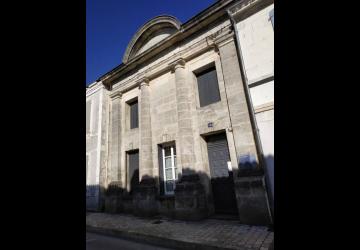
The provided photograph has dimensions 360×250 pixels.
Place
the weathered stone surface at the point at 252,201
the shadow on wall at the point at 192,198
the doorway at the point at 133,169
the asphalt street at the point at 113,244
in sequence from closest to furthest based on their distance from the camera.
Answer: the asphalt street at the point at 113,244 < the weathered stone surface at the point at 252,201 < the shadow on wall at the point at 192,198 < the doorway at the point at 133,169

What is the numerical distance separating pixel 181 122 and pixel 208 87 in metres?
1.68

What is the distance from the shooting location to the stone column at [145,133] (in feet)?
28.0

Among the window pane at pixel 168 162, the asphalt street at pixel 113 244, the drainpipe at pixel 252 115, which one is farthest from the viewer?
the window pane at pixel 168 162

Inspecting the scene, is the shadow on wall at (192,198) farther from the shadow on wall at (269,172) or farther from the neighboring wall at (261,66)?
the neighboring wall at (261,66)

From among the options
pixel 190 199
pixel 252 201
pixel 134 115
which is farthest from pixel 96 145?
pixel 252 201

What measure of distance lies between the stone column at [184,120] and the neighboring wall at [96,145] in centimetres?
491

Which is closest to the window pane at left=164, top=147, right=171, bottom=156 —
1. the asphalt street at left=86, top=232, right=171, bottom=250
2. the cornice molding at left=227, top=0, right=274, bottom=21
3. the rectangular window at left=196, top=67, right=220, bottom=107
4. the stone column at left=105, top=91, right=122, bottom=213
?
the rectangular window at left=196, top=67, right=220, bottom=107

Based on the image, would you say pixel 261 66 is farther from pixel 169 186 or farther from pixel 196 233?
pixel 169 186

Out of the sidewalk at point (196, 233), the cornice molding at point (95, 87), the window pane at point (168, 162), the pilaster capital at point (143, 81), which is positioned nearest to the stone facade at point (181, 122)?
the pilaster capital at point (143, 81)

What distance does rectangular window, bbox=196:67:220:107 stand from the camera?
770 centimetres

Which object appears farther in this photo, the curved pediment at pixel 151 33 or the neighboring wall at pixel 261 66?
the curved pediment at pixel 151 33
